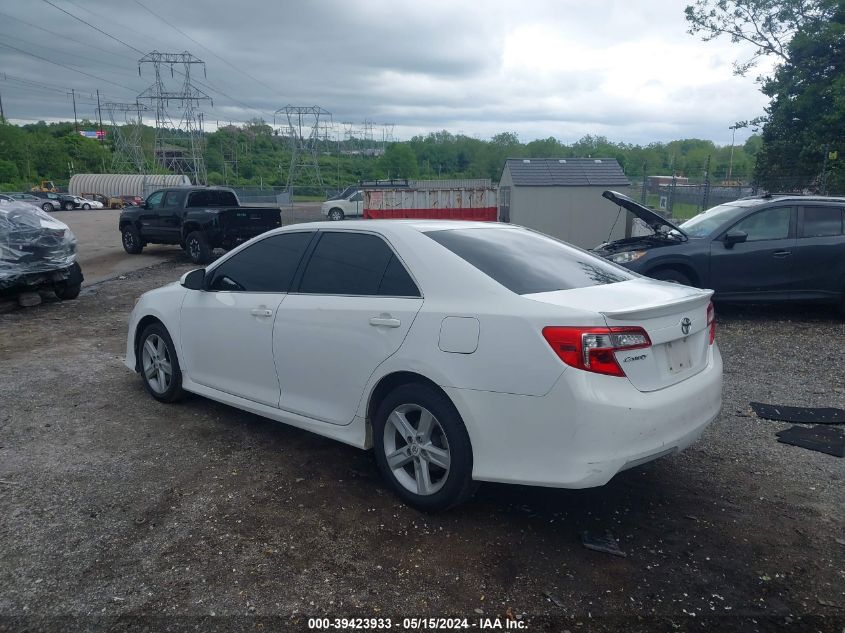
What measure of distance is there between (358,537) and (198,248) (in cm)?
1500

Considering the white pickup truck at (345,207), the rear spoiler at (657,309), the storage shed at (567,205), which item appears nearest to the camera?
the rear spoiler at (657,309)

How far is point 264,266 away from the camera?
15.8 feet

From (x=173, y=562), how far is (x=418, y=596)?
1.23 metres

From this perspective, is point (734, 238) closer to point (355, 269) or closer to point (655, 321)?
point (655, 321)

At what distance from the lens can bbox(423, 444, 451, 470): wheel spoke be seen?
354 centimetres

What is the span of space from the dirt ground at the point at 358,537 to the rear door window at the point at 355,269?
1193 mm

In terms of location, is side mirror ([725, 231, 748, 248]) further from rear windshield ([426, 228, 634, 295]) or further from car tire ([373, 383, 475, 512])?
car tire ([373, 383, 475, 512])

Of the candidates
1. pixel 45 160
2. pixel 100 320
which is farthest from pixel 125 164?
pixel 100 320

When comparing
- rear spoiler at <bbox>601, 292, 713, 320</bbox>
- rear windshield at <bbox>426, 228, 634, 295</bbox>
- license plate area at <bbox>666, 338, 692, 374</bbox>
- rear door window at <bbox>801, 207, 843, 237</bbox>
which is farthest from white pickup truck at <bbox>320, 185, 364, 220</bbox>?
license plate area at <bbox>666, 338, 692, 374</bbox>

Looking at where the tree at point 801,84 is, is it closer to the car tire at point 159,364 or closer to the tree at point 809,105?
the tree at point 809,105

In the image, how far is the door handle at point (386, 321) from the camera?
3.71 m

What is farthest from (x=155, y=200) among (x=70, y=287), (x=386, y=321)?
(x=386, y=321)

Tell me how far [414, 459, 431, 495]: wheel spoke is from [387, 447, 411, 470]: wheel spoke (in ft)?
0.25

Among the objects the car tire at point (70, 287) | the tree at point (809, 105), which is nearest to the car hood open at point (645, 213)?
the car tire at point (70, 287)
